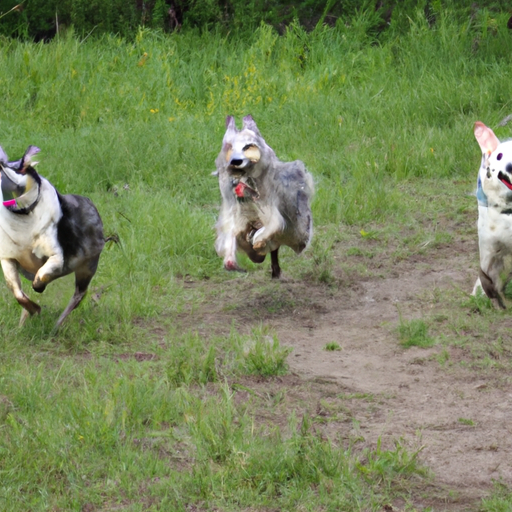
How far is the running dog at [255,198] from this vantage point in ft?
16.8

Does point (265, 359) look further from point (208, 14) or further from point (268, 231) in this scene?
point (208, 14)

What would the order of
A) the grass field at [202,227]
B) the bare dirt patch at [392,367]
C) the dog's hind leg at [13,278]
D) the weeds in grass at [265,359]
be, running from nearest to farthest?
the grass field at [202,227] < the bare dirt patch at [392,367] < the weeds in grass at [265,359] < the dog's hind leg at [13,278]

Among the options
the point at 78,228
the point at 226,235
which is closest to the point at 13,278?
the point at 78,228

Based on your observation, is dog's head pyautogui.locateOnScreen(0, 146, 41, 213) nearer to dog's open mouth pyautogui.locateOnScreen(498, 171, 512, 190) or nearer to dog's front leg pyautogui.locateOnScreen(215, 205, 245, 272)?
dog's front leg pyautogui.locateOnScreen(215, 205, 245, 272)

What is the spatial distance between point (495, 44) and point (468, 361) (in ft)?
18.9

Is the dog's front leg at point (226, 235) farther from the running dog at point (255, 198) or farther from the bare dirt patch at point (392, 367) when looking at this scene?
the bare dirt patch at point (392, 367)

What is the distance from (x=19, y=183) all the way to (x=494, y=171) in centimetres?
246

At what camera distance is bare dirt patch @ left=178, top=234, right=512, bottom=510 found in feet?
13.2

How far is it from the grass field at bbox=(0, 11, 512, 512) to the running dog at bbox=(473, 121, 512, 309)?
0.27 m

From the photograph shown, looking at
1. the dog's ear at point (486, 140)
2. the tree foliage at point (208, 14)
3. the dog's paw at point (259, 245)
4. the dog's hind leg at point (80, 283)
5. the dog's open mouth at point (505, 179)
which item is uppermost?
the dog's ear at point (486, 140)

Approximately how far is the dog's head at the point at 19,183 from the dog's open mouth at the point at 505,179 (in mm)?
2398

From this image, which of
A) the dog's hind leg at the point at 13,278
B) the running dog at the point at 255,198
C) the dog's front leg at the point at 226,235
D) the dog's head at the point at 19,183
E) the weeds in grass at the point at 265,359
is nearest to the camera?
the dog's head at the point at 19,183

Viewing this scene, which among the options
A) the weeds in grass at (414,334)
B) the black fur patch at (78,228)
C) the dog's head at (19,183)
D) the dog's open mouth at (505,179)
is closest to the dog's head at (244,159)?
the black fur patch at (78,228)

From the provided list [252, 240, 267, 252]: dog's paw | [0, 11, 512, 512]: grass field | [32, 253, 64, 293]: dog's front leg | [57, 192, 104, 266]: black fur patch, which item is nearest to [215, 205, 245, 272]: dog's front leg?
[252, 240, 267, 252]: dog's paw
